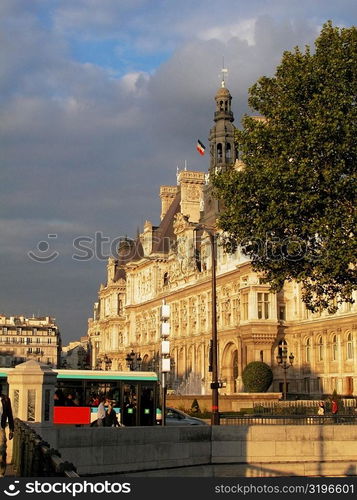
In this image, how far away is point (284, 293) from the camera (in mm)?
68438

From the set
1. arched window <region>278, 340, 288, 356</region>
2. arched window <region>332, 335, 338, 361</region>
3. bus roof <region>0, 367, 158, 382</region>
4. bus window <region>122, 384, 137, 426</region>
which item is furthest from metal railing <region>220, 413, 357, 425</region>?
arched window <region>278, 340, 288, 356</region>

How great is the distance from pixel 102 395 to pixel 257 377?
92.0 feet

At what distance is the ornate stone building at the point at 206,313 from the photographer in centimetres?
6372

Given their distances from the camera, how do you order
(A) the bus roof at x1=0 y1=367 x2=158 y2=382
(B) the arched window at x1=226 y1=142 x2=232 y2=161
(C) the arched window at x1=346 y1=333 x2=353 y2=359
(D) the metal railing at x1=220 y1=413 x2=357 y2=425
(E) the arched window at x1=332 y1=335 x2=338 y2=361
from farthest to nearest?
(B) the arched window at x1=226 y1=142 x2=232 y2=161, (E) the arched window at x1=332 y1=335 x2=338 y2=361, (C) the arched window at x1=346 y1=333 x2=353 y2=359, (A) the bus roof at x1=0 y1=367 x2=158 y2=382, (D) the metal railing at x1=220 y1=413 x2=357 y2=425

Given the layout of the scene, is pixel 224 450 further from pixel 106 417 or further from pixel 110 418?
pixel 106 417

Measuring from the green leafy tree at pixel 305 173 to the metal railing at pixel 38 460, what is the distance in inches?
648

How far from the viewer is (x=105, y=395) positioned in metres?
34.2

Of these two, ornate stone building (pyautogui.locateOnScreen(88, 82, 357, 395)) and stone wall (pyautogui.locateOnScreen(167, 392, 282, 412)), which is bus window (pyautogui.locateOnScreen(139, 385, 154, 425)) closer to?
stone wall (pyautogui.locateOnScreen(167, 392, 282, 412))

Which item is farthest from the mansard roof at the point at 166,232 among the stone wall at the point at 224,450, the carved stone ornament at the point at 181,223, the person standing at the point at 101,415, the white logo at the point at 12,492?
the white logo at the point at 12,492

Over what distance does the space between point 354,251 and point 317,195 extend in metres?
2.63

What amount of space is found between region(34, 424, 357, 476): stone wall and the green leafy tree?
627 cm

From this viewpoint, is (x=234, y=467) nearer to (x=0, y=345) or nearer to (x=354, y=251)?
(x=354, y=251)

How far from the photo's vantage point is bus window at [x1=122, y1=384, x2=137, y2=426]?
34406 mm

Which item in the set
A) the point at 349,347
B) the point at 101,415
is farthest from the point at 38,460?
the point at 349,347
